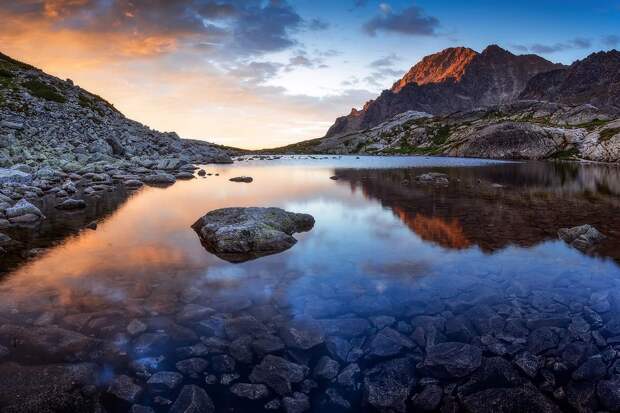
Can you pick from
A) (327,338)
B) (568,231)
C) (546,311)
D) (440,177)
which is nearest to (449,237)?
(568,231)

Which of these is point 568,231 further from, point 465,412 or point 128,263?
point 128,263

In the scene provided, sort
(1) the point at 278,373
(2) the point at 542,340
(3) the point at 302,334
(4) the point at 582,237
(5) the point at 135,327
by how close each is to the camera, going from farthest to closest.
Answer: (4) the point at 582,237 → (5) the point at 135,327 → (3) the point at 302,334 → (2) the point at 542,340 → (1) the point at 278,373

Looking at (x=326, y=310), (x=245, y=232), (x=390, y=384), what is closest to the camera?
(x=390, y=384)

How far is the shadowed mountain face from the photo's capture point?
73.4 feet

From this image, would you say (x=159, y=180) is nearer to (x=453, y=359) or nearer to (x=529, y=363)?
(x=453, y=359)

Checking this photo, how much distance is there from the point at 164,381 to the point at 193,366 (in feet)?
2.47

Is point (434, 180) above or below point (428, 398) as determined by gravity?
above

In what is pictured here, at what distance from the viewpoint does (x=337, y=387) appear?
879 cm

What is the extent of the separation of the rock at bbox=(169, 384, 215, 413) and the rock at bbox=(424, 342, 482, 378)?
4.93m

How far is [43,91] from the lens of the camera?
247ft

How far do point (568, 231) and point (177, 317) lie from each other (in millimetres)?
20241

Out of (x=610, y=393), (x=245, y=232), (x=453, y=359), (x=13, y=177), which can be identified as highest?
(x=13, y=177)

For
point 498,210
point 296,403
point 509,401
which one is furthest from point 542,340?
point 498,210

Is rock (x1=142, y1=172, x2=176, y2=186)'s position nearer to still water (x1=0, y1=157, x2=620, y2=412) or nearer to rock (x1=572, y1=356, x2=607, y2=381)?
still water (x1=0, y1=157, x2=620, y2=412)
